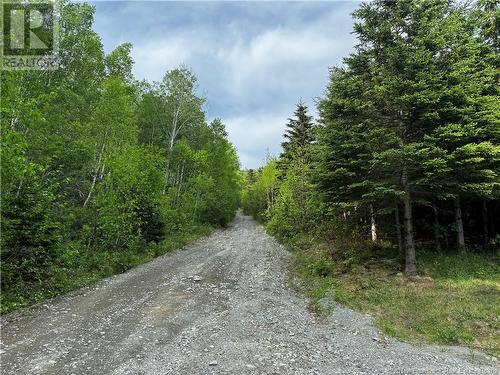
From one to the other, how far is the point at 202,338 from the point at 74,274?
347 inches

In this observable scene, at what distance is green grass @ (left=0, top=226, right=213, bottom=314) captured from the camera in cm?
1131

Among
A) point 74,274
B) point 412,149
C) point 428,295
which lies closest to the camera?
point 428,295

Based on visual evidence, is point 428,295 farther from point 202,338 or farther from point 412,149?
point 202,338

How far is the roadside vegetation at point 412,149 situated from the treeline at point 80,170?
384 inches

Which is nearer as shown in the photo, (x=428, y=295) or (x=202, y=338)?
(x=202, y=338)

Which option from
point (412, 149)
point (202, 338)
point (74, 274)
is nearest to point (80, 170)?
point (74, 274)

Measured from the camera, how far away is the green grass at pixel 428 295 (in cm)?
932

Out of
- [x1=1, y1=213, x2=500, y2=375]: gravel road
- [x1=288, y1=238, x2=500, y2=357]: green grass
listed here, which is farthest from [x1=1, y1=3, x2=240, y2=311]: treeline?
[x1=288, y1=238, x2=500, y2=357]: green grass

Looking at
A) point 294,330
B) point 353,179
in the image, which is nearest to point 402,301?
point 294,330

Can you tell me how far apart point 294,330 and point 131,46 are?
76.7 ft

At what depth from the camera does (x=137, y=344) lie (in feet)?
27.5

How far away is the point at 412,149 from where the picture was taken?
41.7 feet

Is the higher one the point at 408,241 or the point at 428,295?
the point at 408,241

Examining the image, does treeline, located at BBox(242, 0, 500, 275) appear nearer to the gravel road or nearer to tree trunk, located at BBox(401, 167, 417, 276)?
tree trunk, located at BBox(401, 167, 417, 276)
